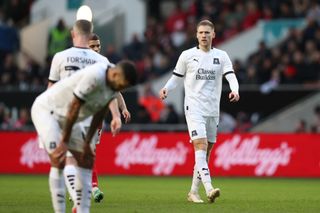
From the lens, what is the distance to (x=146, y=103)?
27.4 meters

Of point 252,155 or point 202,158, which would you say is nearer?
point 202,158

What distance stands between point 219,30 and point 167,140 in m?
7.36

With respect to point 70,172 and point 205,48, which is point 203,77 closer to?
point 205,48

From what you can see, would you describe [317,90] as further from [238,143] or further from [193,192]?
[193,192]

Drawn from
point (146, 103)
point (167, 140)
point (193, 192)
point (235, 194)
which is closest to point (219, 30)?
point (146, 103)

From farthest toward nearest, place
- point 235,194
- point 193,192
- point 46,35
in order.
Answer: point 46,35 → point 235,194 → point 193,192

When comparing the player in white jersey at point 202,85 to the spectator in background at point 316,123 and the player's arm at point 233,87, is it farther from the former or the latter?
the spectator in background at point 316,123

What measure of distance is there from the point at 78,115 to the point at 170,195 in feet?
20.9

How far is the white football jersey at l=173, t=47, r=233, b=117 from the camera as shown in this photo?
15.1 metres

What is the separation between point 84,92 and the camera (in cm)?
1037

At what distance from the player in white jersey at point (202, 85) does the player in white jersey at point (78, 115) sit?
3.83m

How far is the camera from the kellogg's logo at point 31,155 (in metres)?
25.2

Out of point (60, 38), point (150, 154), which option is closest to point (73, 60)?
point (150, 154)

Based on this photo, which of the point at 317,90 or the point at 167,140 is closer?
the point at 167,140
